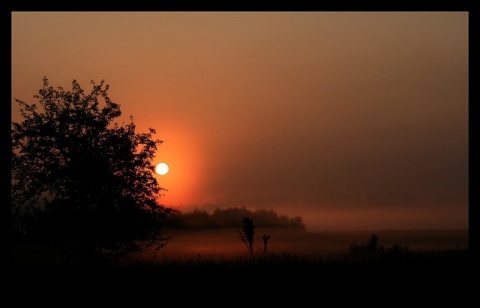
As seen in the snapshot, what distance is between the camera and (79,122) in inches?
1350

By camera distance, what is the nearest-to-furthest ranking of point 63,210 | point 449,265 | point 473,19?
point 473,19 → point 449,265 → point 63,210

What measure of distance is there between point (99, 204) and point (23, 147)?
18.6 ft

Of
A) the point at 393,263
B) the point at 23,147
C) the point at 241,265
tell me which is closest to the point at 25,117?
the point at 23,147

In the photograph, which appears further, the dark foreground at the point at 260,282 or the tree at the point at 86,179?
the tree at the point at 86,179

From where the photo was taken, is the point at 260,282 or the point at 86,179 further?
the point at 86,179

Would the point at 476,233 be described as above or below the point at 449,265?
above

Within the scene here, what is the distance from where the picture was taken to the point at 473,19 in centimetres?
1095

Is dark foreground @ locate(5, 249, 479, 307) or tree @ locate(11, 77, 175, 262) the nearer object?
dark foreground @ locate(5, 249, 479, 307)

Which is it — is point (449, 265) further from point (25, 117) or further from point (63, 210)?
point (25, 117)
